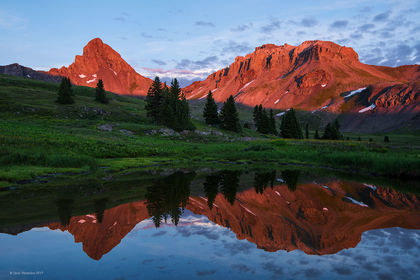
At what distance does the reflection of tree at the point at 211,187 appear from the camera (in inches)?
655

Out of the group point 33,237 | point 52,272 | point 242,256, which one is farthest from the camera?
point 33,237

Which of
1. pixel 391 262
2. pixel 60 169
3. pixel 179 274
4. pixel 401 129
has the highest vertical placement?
pixel 401 129

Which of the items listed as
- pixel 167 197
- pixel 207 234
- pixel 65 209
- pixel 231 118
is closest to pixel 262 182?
pixel 167 197

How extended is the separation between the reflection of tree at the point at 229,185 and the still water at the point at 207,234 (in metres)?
0.35

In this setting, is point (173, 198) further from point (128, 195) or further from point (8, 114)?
point (8, 114)

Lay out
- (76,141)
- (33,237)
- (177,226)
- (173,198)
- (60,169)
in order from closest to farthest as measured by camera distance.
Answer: (33,237) < (177,226) < (173,198) < (60,169) < (76,141)

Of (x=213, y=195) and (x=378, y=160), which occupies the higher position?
(x=378, y=160)

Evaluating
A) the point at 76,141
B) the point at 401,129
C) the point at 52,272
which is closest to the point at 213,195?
the point at 52,272

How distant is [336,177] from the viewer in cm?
2577

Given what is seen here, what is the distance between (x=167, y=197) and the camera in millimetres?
16641

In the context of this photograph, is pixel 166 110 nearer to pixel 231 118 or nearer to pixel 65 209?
pixel 231 118

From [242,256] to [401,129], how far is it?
219613 millimetres

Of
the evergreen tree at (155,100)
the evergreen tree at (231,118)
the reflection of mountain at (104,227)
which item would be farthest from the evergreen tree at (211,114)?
the reflection of mountain at (104,227)

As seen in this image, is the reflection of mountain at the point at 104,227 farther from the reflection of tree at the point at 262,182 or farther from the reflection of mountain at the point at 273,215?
the reflection of tree at the point at 262,182
